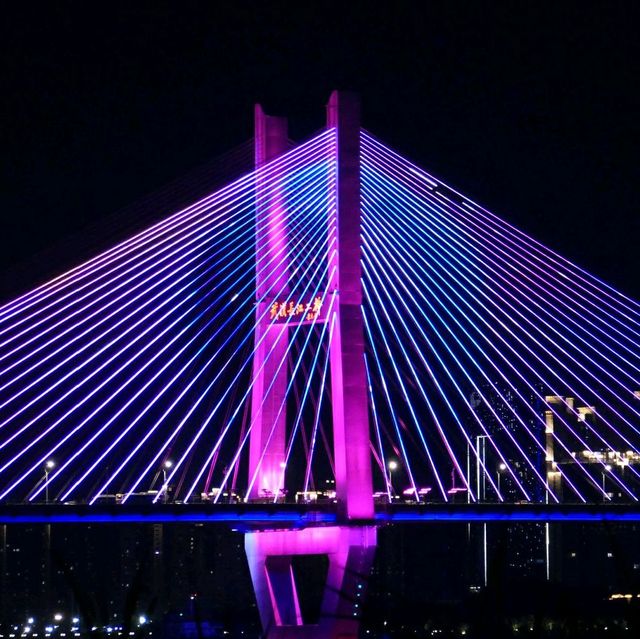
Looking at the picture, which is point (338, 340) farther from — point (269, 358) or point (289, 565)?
point (289, 565)

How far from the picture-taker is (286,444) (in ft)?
80.1

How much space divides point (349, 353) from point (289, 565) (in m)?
3.99

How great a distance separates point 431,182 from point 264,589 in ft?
25.3

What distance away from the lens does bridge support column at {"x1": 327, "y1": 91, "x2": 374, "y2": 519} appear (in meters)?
21.6

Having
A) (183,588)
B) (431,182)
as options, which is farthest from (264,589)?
(183,588)

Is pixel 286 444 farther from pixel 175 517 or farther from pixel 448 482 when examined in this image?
pixel 448 482

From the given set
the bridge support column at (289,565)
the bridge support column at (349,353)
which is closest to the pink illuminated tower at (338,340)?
the bridge support column at (349,353)

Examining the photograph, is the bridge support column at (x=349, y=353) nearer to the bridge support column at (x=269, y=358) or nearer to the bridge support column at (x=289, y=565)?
the bridge support column at (x=289, y=565)

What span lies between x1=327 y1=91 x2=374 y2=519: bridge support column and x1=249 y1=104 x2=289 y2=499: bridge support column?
124 centimetres

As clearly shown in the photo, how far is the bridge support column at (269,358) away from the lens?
23172 mm

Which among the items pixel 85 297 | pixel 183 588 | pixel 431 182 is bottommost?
pixel 183 588

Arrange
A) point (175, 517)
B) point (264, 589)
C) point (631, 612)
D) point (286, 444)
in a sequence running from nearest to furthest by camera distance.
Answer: point (631, 612), point (175, 517), point (264, 589), point (286, 444)

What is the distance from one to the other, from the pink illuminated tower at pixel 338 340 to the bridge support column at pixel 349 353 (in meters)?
0.02

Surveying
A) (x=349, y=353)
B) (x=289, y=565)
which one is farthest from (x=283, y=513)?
(x=349, y=353)
